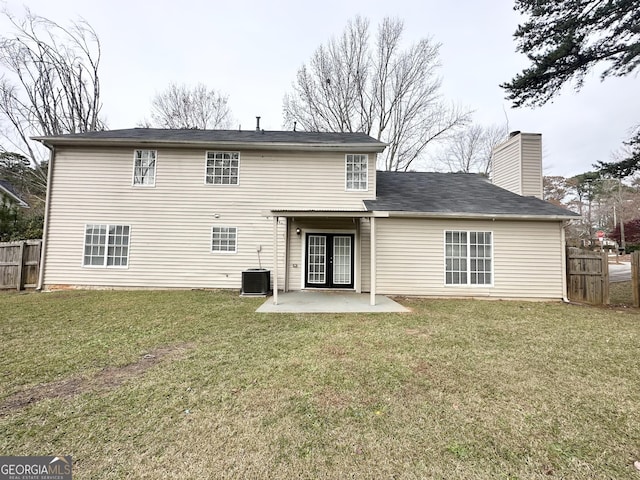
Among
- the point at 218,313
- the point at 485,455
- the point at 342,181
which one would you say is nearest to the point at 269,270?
the point at 218,313

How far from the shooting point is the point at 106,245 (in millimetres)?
9383

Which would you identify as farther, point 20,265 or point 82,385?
point 20,265

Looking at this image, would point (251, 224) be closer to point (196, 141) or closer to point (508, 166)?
point (196, 141)

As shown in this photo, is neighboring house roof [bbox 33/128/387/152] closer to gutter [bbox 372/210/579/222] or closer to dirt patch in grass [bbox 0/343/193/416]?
gutter [bbox 372/210/579/222]

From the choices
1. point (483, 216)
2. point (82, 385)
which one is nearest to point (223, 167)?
point (82, 385)

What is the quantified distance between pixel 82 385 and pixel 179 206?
7.29 metres

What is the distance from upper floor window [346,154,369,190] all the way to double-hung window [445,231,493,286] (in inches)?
124

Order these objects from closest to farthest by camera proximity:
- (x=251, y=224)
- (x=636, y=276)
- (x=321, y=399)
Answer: (x=321, y=399) < (x=636, y=276) < (x=251, y=224)

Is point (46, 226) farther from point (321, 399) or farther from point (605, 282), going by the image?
point (605, 282)

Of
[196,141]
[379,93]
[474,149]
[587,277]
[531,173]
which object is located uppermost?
[379,93]

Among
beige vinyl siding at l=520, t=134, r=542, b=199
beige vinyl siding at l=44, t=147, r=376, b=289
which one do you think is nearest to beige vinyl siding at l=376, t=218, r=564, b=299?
beige vinyl siding at l=520, t=134, r=542, b=199

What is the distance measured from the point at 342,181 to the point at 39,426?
8.68 meters

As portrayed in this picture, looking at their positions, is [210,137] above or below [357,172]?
above

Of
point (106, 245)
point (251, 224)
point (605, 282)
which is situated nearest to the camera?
point (605, 282)
